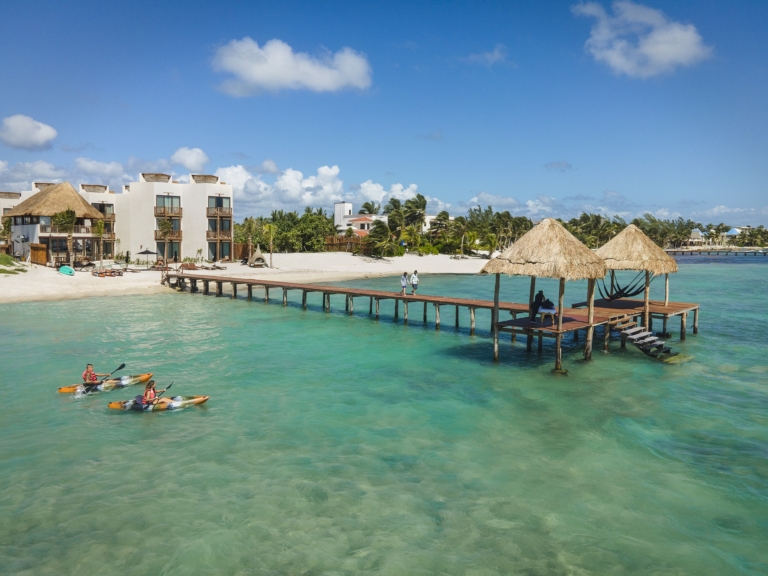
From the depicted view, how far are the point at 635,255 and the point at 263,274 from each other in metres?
36.7

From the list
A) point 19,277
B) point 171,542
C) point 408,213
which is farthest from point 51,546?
point 408,213

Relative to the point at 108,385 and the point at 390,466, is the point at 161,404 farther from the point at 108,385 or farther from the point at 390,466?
the point at 390,466

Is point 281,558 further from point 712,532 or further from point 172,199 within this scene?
point 172,199

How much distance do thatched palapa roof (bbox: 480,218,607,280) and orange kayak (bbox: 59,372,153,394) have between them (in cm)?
1132

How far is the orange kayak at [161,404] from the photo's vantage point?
1508 cm

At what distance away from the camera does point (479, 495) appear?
10.6 meters

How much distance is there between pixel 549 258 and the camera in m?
17.7

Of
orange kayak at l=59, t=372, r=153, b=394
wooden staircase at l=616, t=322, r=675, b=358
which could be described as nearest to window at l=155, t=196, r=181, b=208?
orange kayak at l=59, t=372, r=153, b=394

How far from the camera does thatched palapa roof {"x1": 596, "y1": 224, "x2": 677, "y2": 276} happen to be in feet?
72.1

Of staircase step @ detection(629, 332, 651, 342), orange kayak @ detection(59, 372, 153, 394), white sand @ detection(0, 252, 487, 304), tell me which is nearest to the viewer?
orange kayak @ detection(59, 372, 153, 394)

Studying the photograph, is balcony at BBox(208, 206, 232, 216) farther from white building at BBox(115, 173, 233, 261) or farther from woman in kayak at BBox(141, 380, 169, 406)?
woman in kayak at BBox(141, 380, 169, 406)

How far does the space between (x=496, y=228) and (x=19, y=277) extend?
74.1 metres

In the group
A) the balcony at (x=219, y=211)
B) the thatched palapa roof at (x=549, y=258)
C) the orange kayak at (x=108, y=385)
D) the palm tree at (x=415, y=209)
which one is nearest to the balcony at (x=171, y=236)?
the balcony at (x=219, y=211)

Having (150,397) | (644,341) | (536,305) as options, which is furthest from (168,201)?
(644,341)
